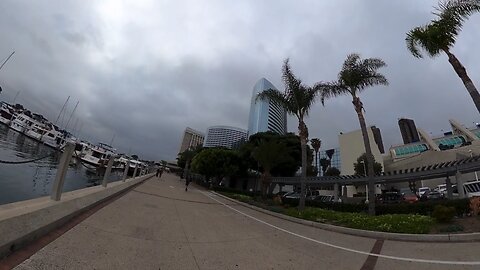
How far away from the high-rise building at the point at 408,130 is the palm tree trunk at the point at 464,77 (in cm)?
11838

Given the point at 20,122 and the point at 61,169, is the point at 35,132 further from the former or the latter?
the point at 61,169

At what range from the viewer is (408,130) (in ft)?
388

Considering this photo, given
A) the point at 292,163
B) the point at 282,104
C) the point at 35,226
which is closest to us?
the point at 35,226

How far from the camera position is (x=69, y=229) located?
532 cm

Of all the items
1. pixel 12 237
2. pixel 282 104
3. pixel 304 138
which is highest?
pixel 282 104

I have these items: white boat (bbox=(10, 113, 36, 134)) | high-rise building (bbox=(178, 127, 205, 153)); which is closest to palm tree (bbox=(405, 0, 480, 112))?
white boat (bbox=(10, 113, 36, 134))

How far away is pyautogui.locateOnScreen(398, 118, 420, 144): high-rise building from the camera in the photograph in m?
117

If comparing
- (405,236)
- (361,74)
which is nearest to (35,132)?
(361,74)

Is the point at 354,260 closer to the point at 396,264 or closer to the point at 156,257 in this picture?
the point at 396,264

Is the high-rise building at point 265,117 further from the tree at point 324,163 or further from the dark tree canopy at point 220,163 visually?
the tree at point 324,163

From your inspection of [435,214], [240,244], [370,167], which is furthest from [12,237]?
[370,167]

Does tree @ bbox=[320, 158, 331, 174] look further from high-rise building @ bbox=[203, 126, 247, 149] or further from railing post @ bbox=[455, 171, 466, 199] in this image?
railing post @ bbox=[455, 171, 466, 199]

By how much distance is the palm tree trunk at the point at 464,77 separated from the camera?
1155cm

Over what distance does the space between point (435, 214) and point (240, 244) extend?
8213 mm
